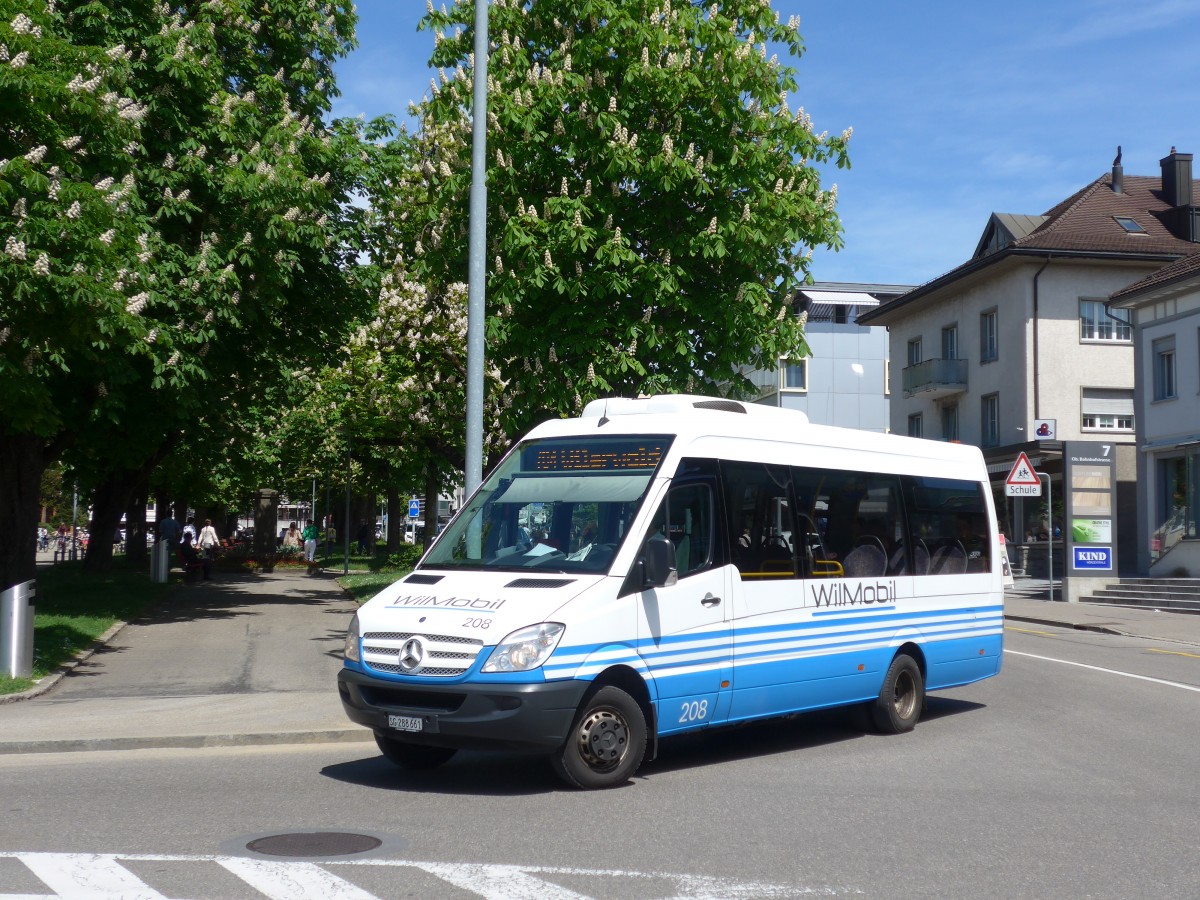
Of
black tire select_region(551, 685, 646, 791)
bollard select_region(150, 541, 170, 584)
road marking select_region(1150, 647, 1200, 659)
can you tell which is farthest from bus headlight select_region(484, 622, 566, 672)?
bollard select_region(150, 541, 170, 584)

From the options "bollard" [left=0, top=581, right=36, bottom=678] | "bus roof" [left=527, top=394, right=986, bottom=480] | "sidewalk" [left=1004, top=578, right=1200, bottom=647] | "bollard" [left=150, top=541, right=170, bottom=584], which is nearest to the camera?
"bus roof" [left=527, top=394, right=986, bottom=480]

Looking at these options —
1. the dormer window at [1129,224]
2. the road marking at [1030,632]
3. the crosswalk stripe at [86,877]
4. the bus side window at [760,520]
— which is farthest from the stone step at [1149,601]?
the crosswalk stripe at [86,877]

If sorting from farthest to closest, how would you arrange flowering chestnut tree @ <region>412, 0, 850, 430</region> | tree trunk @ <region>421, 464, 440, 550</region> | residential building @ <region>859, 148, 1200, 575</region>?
residential building @ <region>859, 148, 1200, 575</region>
tree trunk @ <region>421, 464, 440, 550</region>
flowering chestnut tree @ <region>412, 0, 850, 430</region>

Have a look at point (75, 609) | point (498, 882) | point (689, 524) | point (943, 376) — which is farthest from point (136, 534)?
point (498, 882)

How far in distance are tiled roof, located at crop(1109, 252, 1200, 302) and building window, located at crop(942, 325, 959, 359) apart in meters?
14.6

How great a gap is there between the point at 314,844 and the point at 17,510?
59.2 ft

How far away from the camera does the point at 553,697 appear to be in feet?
27.9

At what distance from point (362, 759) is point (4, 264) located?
6925 millimetres

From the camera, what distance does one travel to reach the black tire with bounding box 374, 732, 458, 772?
31.1 feet

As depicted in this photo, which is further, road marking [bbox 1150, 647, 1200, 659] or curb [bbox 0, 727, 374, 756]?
road marking [bbox 1150, 647, 1200, 659]

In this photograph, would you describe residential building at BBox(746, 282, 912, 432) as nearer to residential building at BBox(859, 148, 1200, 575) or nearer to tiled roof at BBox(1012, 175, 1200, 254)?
tiled roof at BBox(1012, 175, 1200, 254)

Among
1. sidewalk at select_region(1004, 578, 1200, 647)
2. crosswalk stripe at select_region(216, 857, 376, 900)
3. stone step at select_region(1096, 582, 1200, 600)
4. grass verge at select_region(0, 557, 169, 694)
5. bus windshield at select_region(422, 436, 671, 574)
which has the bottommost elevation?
crosswalk stripe at select_region(216, 857, 376, 900)

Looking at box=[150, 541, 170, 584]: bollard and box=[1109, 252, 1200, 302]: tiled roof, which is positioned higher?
box=[1109, 252, 1200, 302]: tiled roof

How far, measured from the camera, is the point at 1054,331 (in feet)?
157
